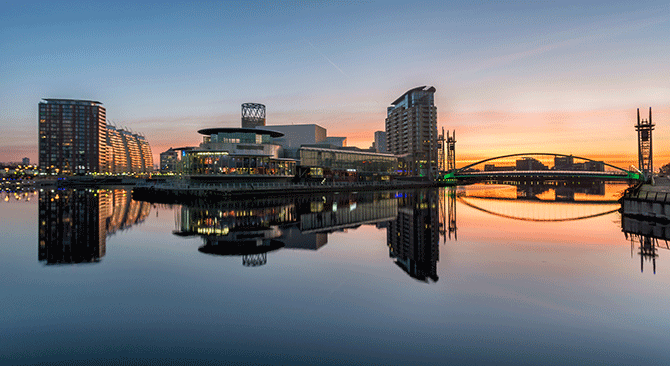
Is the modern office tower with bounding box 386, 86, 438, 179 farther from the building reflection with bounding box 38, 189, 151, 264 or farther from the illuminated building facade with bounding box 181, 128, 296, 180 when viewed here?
the building reflection with bounding box 38, 189, 151, 264

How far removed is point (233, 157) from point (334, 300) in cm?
5753

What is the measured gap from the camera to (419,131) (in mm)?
146375

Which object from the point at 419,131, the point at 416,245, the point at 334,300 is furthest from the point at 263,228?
the point at 419,131

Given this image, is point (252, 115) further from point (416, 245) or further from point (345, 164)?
point (416, 245)

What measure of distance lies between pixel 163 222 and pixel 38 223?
31.1 feet

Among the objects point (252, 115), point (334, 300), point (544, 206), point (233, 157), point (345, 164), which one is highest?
point (252, 115)

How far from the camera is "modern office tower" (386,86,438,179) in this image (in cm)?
14200

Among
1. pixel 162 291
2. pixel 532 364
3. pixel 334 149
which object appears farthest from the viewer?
pixel 334 149

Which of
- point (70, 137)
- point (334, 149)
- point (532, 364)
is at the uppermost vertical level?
point (70, 137)

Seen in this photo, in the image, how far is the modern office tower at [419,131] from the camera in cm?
14200

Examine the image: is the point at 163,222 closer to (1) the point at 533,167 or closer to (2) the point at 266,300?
(2) the point at 266,300

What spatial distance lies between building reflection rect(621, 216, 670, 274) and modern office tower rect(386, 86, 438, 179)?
11021 centimetres

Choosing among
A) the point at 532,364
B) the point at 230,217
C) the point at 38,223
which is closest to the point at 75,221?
the point at 38,223

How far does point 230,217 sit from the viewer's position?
1241 inches
